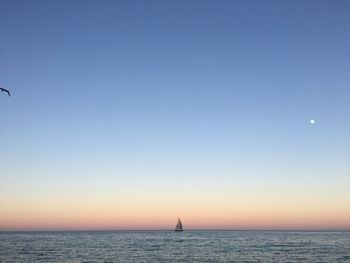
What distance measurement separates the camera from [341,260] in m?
74.2

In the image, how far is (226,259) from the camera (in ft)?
249

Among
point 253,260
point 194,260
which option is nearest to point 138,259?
point 194,260

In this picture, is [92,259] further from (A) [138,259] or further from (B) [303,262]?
(B) [303,262]

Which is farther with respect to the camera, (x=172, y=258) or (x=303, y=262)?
(x=172, y=258)

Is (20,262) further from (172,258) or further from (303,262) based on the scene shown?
(303,262)

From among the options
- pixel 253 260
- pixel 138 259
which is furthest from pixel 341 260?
pixel 138 259

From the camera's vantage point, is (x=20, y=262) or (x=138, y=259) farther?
(x=138, y=259)

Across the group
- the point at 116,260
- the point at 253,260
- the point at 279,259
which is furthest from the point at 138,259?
the point at 279,259

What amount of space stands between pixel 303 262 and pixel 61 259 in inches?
1698

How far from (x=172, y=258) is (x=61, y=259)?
67.0ft

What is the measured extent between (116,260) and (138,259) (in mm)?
4608

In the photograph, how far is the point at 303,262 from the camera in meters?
71.8

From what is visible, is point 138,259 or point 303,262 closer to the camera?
point 303,262

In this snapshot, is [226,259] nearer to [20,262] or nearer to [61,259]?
[61,259]
